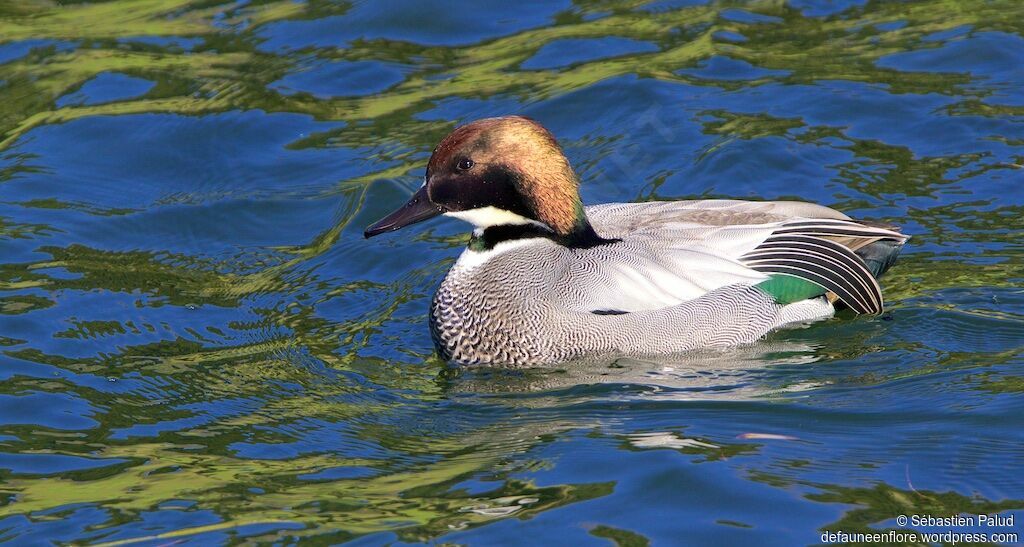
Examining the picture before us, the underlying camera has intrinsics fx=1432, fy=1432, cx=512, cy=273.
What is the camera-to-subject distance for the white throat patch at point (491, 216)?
772 cm

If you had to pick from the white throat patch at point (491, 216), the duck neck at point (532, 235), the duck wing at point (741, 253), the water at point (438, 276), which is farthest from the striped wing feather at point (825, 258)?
the white throat patch at point (491, 216)

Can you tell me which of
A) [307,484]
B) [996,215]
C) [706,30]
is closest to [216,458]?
[307,484]

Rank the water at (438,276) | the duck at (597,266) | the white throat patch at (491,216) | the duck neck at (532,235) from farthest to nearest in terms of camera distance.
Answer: the white throat patch at (491,216) < the duck neck at (532,235) < the duck at (597,266) < the water at (438,276)

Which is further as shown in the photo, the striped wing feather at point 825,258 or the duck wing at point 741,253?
the striped wing feather at point 825,258

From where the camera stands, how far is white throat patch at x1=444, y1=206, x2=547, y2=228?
7719 mm

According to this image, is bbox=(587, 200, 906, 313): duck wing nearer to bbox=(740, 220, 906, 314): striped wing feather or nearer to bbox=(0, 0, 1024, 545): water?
bbox=(740, 220, 906, 314): striped wing feather

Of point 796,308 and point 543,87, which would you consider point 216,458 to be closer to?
point 796,308

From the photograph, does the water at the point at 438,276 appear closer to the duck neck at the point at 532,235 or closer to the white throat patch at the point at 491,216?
the duck neck at the point at 532,235

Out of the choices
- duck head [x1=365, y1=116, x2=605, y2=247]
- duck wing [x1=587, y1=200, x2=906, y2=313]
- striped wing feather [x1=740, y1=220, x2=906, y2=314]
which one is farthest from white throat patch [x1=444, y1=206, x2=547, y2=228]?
striped wing feather [x1=740, y1=220, x2=906, y2=314]

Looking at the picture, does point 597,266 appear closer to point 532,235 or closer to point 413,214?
point 532,235

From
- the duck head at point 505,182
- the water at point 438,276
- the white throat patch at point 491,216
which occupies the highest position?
the duck head at point 505,182

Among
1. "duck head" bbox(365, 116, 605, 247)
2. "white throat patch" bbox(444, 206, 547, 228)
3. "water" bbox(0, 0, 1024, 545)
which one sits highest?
"duck head" bbox(365, 116, 605, 247)

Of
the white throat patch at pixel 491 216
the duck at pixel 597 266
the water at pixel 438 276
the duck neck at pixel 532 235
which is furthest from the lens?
the white throat patch at pixel 491 216

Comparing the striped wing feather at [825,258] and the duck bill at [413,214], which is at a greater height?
the duck bill at [413,214]
